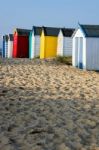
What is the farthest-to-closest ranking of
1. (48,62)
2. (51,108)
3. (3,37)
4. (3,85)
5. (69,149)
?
(3,37) → (48,62) → (3,85) → (51,108) → (69,149)

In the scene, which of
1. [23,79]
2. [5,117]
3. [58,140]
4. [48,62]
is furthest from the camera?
[48,62]

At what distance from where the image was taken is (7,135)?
23.3 ft

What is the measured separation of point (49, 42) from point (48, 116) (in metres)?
21.5

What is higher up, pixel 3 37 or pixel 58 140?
pixel 3 37

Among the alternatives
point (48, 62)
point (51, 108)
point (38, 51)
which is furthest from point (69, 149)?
point (38, 51)

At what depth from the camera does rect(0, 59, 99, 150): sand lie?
678 cm

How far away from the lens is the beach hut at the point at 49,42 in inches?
1173

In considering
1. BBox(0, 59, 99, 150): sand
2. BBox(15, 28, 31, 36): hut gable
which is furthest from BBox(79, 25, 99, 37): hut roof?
BBox(15, 28, 31, 36): hut gable

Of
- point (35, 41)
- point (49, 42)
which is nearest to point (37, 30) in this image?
point (35, 41)

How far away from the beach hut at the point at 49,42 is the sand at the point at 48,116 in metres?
15.7

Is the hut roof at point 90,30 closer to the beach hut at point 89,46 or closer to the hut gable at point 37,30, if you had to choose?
the beach hut at point 89,46

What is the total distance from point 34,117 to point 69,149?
7.42 feet

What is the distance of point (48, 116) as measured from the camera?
871cm

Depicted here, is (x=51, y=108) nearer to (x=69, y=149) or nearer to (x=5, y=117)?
(x=5, y=117)
